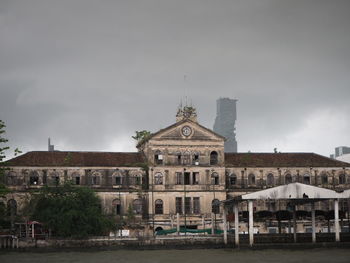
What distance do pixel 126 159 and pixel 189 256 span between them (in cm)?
3027

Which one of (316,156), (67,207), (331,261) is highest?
Result: (316,156)

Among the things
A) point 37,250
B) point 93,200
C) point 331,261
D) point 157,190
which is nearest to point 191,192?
point 157,190

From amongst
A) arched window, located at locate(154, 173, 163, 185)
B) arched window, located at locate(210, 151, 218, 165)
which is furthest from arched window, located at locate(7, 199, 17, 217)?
arched window, located at locate(210, 151, 218, 165)

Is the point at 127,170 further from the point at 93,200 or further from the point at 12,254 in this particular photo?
the point at 12,254

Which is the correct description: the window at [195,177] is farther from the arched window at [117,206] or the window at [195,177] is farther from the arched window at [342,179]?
the arched window at [342,179]

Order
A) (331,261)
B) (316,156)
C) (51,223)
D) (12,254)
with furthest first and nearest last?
1. (316,156)
2. (51,223)
3. (12,254)
4. (331,261)

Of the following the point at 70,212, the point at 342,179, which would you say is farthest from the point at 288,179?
the point at 70,212

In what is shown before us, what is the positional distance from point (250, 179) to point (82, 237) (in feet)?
92.2

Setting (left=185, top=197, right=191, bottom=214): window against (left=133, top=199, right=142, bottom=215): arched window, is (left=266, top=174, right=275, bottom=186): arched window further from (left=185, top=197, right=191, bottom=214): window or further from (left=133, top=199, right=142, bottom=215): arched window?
(left=133, top=199, right=142, bottom=215): arched window

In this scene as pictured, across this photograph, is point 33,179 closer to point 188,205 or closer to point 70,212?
A: point 70,212

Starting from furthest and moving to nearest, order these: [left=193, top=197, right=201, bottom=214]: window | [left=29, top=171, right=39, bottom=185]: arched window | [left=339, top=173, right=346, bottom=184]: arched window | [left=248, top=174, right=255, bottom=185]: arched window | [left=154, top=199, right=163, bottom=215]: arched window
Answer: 1. [left=339, top=173, right=346, bottom=184]: arched window
2. [left=248, top=174, right=255, bottom=185]: arched window
3. [left=193, top=197, right=201, bottom=214]: window
4. [left=154, top=199, right=163, bottom=215]: arched window
5. [left=29, top=171, right=39, bottom=185]: arched window

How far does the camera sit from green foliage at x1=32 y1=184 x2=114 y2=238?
62.3 meters

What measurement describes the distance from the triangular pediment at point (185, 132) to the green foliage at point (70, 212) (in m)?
15.6

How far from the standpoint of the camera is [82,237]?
2426 inches
